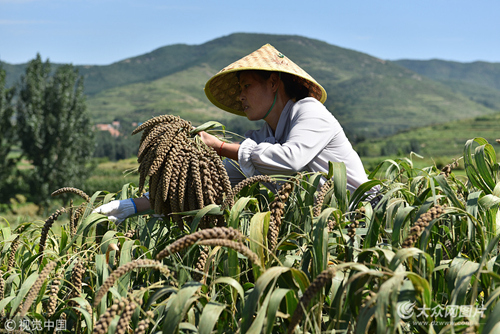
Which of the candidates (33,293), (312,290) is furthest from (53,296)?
(312,290)

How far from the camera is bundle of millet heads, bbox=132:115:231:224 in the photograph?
1819 millimetres

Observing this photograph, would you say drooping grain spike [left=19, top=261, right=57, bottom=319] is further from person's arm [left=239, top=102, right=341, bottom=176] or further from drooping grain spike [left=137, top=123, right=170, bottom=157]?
person's arm [left=239, top=102, right=341, bottom=176]

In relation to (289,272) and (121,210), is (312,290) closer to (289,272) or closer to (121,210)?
(289,272)

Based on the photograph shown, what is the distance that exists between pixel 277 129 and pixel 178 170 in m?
1.03

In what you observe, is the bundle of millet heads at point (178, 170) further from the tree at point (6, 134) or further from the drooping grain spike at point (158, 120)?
the tree at point (6, 134)

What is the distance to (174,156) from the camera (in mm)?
1826


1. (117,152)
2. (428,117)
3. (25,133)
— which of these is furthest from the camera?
(428,117)

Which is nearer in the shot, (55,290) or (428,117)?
(55,290)

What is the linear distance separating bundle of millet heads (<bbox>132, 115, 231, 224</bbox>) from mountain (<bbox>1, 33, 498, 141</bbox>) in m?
90.4

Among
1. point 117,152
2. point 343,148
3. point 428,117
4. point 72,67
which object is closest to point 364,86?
point 428,117

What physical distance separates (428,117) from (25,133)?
126510 mm

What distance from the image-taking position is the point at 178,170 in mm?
1829

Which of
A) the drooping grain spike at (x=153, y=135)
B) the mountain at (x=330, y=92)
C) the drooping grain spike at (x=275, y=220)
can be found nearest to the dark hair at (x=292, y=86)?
the drooping grain spike at (x=153, y=135)

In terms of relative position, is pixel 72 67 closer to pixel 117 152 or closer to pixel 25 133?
pixel 25 133
